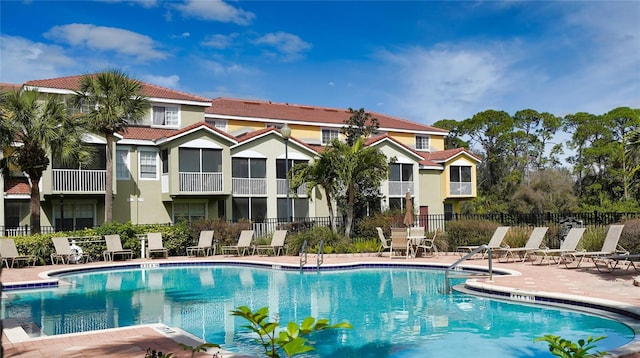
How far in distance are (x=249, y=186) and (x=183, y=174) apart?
13.7 feet

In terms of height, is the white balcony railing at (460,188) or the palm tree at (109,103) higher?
the palm tree at (109,103)

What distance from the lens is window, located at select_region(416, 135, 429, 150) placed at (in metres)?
47.5

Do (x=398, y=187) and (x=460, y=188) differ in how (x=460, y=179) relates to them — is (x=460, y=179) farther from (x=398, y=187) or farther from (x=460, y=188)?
(x=398, y=187)

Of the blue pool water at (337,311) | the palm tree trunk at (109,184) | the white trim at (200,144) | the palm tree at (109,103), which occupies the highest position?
the palm tree at (109,103)

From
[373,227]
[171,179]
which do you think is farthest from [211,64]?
[373,227]

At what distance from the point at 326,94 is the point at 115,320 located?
A: 4004 centimetres

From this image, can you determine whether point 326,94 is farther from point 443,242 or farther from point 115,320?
point 115,320

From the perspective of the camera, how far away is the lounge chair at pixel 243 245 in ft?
79.8

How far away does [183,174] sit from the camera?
30703mm

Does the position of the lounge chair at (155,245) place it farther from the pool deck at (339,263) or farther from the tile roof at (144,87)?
the tile roof at (144,87)

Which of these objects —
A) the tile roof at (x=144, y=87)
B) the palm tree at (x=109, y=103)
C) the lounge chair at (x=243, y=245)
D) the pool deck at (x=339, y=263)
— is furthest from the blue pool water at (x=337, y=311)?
the tile roof at (x=144, y=87)

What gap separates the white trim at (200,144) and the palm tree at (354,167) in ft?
25.9

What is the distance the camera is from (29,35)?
1059 inches

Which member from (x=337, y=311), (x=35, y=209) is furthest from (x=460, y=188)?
(x=337, y=311)
